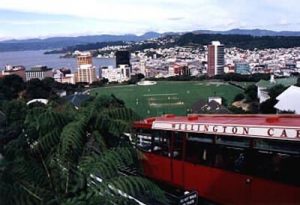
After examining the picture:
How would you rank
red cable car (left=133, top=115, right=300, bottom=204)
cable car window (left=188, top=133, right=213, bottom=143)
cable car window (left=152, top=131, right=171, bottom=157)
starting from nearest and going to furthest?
1. red cable car (left=133, top=115, right=300, bottom=204)
2. cable car window (left=188, top=133, right=213, bottom=143)
3. cable car window (left=152, top=131, right=171, bottom=157)

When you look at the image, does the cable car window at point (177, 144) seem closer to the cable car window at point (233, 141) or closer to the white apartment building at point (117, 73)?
the cable car window at point (233, 141)

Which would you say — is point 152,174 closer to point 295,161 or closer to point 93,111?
point 295,161

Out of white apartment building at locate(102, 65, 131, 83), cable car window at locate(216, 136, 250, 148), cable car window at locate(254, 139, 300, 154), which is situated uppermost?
cable car window at locate(254, 139, 300, 154)

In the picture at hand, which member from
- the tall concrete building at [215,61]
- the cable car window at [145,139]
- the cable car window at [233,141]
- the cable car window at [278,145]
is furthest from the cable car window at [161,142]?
the tall concrete building at [215,61]

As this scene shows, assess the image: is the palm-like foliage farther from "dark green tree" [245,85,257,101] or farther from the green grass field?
"dark green tree" [245,85,257,101]

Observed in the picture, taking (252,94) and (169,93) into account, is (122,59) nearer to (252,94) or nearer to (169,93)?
(169,93)

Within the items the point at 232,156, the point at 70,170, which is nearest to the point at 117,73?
the point at 232,156

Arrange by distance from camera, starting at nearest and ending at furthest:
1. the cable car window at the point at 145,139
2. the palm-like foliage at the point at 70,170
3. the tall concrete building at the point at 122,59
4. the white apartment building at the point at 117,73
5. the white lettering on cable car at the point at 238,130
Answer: the palm-like foliage at the point at 70,170 < the white lettering on cable car at the point at 238,130 < the cable car window at the point at 145,139 < the white apartment building at the point at 117,73 < the tall concrete building at the point at 122,59

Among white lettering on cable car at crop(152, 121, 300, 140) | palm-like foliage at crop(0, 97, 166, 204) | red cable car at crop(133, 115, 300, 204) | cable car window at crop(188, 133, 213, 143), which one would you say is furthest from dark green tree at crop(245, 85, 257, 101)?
palm-like foliage at crop(0, 97, 166, 204)
